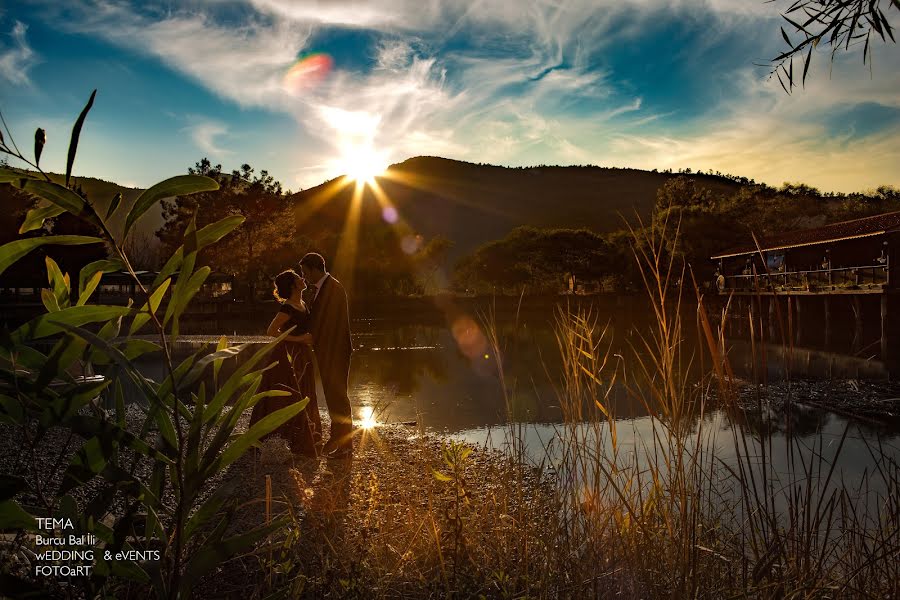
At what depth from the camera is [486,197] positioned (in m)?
101

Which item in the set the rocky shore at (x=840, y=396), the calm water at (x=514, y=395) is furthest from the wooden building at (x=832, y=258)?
the rocky shore at (x=840, y=396)

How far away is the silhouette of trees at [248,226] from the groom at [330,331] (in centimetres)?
2912

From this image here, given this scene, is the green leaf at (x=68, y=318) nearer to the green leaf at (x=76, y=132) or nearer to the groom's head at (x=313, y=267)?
the green leaf at (x=76, y=132)

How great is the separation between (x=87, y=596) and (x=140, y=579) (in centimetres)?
9

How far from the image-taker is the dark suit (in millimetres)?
5039

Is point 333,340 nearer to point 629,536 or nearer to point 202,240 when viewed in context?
point 629,536

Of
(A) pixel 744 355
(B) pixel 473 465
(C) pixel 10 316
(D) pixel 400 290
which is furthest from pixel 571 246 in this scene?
(B) pixel 473 465

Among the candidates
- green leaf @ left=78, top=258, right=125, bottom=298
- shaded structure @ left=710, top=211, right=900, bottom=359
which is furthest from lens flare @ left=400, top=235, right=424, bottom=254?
green leaf @ left=78, top=258, right=125, bottom=298

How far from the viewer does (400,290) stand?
39.8 m

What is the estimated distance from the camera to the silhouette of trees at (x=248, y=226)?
33.5 m

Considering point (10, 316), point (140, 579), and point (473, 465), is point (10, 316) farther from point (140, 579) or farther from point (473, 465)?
point (140, 579)

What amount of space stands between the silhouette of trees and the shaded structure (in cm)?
2354

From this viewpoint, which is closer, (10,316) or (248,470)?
(248,470)

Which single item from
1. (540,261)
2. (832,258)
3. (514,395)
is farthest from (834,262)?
(514,395)
